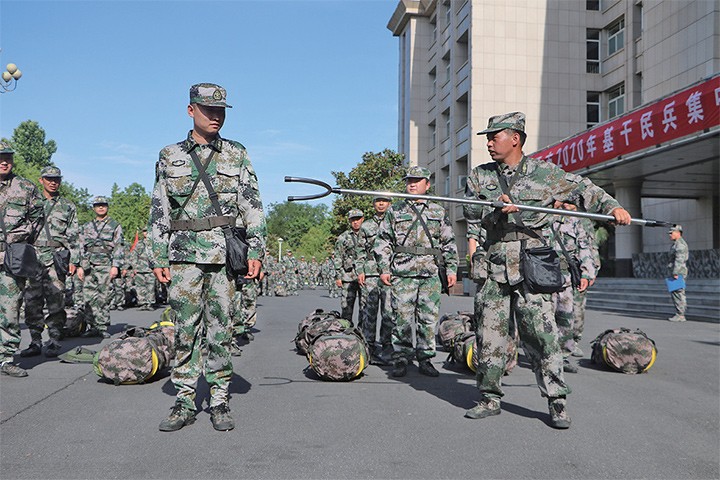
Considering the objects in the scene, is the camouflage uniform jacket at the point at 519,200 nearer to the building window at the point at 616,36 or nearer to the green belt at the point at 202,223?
the green belt at the point at 202,223

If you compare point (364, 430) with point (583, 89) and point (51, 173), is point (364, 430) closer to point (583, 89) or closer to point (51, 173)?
point (51, 173)

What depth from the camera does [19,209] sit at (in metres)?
7.14

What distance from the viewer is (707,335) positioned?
11984 millimetres

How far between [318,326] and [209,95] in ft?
12.2

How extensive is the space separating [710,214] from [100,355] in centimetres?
2544

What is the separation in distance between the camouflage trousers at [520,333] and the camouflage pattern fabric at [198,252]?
194 centimetres

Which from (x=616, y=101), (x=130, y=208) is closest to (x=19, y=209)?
(x=616, y=101)

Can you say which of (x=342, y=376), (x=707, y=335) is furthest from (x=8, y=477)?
(x=707, y=335)

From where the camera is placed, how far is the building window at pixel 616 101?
33.4m

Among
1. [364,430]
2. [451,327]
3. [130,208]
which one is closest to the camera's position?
[364,430]

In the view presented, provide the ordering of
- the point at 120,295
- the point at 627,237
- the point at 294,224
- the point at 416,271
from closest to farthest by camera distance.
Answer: the point at 416,271, the point at 120,295, the point at 627,237, the point at 294,224

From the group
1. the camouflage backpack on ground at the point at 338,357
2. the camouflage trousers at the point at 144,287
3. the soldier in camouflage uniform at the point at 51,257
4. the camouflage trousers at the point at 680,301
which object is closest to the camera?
the camouflage backpack on ground at the point at 338,357

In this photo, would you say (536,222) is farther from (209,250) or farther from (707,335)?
(707,335)

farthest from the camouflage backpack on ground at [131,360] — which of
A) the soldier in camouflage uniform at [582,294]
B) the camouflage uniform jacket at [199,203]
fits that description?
the soldier in camouflage uniform at [582,294]
